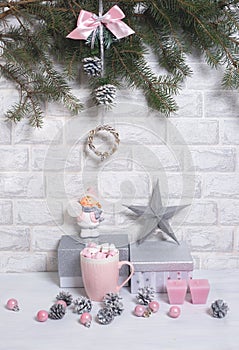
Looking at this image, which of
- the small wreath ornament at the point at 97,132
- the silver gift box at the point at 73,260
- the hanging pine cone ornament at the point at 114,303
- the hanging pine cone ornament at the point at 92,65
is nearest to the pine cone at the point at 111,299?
the hanging pine cone ornament at the point at 114,303

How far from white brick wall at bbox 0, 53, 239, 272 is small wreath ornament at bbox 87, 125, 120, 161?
2 cm

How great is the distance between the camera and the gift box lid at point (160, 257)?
4.09 ft

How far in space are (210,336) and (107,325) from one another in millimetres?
214

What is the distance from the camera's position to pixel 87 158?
1.37 m

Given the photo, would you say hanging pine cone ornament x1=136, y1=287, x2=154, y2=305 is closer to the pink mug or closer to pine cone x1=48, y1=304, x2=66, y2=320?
the pink mug

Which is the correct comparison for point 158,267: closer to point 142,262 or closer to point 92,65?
point 142,262

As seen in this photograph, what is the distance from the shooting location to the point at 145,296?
3.95 feet

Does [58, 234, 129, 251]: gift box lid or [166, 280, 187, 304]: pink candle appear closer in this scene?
[166, 280, 187, 304]: pink candle

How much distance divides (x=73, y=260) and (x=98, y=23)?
565 mm

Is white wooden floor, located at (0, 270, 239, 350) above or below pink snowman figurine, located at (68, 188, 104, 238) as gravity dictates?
below

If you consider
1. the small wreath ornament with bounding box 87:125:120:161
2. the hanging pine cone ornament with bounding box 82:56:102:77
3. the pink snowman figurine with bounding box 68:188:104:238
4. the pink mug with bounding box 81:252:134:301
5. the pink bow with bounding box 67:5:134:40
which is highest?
the pink bow with bounding box 67:5:134:40

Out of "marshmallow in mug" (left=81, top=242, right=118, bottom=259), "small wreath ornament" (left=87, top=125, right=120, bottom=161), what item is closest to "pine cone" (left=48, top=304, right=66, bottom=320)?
"marshmallow in mug" (left=81, top=242, right=118, bottom=259)

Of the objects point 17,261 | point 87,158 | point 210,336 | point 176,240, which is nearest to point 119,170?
point 87,158

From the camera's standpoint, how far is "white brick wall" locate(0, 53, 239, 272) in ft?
4.43
